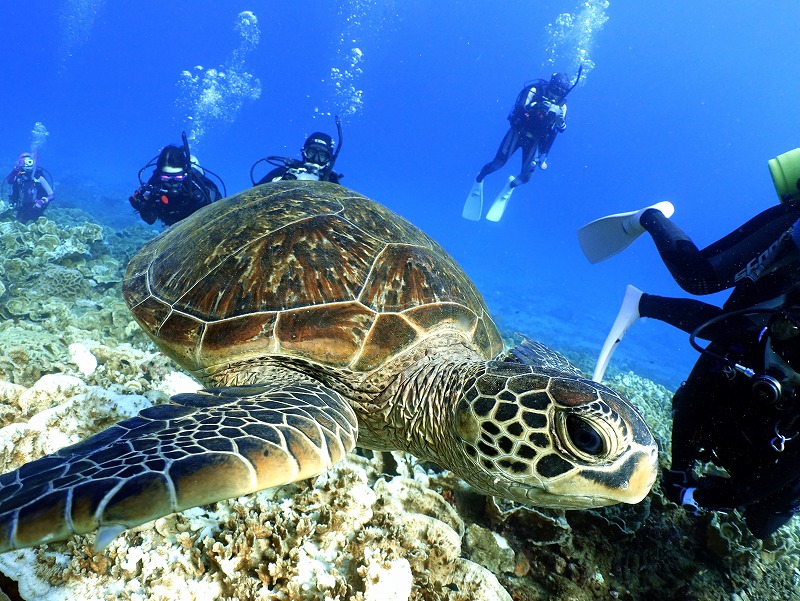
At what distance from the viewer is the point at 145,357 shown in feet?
11.3

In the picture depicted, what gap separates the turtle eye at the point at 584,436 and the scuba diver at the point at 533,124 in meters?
12.6

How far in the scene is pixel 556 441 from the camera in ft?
4.34

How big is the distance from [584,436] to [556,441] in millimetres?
90

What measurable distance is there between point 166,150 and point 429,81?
384 feet

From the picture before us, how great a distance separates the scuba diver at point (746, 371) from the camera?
248cm

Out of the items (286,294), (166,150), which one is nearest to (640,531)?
(286,294)

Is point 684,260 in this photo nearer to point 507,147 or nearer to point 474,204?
point 507,147

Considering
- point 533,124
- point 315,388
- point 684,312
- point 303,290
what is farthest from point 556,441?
point 533,124

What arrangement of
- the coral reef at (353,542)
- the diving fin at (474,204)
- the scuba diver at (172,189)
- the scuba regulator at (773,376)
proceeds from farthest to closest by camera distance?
the diving fin at (474,204) < the scuba diver at (172,189) < the scuba regulator at (773,376) < the coral reef at (353,542)

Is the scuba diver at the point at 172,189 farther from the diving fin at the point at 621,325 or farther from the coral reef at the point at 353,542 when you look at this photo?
the diving fin at the point at 621,325

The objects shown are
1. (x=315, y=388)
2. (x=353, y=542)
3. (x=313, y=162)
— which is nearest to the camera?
(x=353, y=542)

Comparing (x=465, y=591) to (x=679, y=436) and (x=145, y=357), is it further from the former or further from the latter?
(x=145, y=357)

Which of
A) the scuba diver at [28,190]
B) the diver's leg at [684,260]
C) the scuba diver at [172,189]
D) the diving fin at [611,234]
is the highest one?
the scuba diver at [28,190]

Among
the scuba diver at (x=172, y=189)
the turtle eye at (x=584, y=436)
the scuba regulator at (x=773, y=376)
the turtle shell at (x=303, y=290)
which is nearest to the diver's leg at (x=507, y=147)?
the scuba diver at (x=172, y=189)
